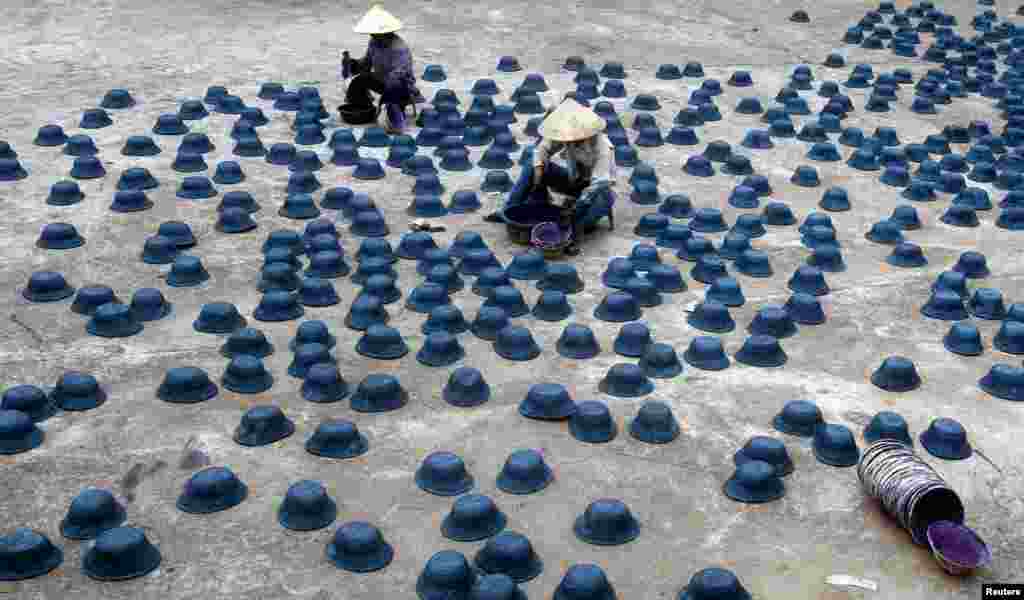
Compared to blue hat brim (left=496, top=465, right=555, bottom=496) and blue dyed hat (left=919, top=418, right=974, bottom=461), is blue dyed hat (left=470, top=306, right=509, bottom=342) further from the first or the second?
blue dyed hat (left=919, top=418, right=974, bottom=461)

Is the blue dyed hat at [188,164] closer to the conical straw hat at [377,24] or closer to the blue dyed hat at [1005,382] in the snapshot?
the conical straw hat at [377,24]

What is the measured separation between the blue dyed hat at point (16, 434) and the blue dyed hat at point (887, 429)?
3973 millimetres

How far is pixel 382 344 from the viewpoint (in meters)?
6.86

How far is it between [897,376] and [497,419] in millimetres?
2146

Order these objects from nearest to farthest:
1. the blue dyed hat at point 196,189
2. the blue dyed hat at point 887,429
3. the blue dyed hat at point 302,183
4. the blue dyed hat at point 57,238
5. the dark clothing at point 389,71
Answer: the blue dyed hat at point 887,429 → the blue dyed hat at point 57,238 → the blue dyed hat at point 196,189 → the blue dyed hat at point 302,183 → the dark clothing at point 389,71

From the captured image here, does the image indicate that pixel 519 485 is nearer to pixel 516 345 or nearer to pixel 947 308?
pixel 516 345

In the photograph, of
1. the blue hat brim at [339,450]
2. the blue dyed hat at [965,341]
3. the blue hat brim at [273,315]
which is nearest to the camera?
the blue hat brim at [339,450]

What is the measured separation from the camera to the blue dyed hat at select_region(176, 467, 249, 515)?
5.40 meters

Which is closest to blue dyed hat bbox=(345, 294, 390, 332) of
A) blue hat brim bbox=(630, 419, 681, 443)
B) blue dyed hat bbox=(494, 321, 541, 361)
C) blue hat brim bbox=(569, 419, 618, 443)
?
blue dyed hat bbox=(494, 321, 541, 361)

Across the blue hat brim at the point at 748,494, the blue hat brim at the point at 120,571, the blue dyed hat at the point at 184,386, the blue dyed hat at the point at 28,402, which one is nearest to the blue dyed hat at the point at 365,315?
the blue dyed hat at the point at 184,386

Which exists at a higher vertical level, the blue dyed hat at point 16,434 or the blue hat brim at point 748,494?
the blue hat brim at point 748,494

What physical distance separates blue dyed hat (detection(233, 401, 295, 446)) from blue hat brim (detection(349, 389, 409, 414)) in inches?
15.9

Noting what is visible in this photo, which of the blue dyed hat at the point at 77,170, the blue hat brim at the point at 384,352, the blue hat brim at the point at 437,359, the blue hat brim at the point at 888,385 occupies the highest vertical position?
the blue hat brim at the point at 888,385

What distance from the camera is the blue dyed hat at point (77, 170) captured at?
9.63 metres
